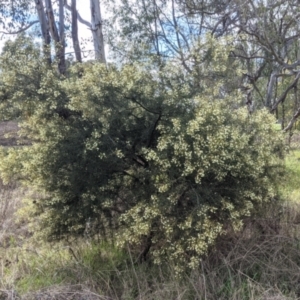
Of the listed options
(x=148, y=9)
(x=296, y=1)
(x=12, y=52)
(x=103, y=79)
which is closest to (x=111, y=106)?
(x=103, y=79)

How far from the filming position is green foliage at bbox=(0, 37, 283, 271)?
4.20m

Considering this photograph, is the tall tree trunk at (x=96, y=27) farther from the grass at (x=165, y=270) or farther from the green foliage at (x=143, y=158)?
the grass at (x=165, y=270)

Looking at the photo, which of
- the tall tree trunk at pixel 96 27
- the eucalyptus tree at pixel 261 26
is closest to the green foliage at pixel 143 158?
the tall tree trunk at pixel 96 27

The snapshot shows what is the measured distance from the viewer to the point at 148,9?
1125cm

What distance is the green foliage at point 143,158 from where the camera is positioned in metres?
4.20

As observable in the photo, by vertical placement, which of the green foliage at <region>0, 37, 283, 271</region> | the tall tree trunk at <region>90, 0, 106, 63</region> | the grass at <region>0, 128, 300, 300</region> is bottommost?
the grass at <region>0, 128, 300, 300</region>

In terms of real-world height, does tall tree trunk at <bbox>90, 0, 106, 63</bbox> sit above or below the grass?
above

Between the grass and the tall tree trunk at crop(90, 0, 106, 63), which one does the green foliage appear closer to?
the grass

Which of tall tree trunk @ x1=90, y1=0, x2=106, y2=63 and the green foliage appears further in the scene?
tall tree trunk @ x1=90, y1=0, x2=106, y2=63

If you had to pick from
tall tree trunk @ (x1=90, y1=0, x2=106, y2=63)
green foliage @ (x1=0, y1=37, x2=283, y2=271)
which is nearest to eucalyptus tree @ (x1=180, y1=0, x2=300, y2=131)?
tall tree trunk @ (x1=90, y1=0, x2=106, y2=63)

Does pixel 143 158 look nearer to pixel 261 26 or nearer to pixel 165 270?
pixel 165 270

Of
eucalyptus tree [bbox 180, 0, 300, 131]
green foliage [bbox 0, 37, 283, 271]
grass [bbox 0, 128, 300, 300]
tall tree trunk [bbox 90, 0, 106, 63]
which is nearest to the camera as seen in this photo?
grass [bbox 0, 128, 300, 300]

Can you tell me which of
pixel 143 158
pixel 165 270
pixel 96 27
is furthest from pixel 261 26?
pixel 165 270

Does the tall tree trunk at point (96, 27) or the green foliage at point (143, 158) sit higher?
the tall tree trunk at point (96, 27)
